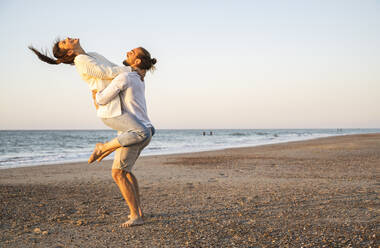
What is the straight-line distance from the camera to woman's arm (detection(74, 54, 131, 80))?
354 centimetres

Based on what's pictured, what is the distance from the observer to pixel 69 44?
12.1 feet

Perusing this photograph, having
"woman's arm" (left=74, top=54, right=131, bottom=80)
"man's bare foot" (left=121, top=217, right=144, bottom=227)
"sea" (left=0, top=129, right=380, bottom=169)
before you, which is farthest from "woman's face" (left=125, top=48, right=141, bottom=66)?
"sea" (left=0, top=129, right=380, bottom=169)

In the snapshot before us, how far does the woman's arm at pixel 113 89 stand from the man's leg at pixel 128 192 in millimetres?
939

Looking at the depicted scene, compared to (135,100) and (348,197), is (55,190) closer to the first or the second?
(135,100)

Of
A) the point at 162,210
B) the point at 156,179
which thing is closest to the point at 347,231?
the point at 162,210

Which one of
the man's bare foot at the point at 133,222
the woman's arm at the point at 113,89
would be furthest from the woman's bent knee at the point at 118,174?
the woman's arm at the point at 113,89

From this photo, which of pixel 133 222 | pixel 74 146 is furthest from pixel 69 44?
pixel 74 146

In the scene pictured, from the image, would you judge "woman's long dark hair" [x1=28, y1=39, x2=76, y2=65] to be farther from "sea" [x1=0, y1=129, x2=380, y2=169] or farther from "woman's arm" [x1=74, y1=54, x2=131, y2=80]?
"sea" [x1=0, y1=129, x2=380, y2=169]

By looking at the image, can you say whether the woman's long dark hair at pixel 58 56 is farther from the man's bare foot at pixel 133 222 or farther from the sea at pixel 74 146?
the sea at pixel 74 146

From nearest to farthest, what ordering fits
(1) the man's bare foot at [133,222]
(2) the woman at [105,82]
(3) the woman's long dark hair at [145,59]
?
(2) the woman at [105,82]
(3) the woman's long dark hair at [145,59]
(1) the man's bare foot at [133,222]

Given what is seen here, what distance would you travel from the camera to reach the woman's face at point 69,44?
3.67 metres

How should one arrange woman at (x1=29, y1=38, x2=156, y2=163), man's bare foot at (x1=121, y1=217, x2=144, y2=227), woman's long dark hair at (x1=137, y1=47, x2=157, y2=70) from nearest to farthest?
woman at (x1=29, y1=38, x2=156, y2=163), woman's long dark hair at (x1=137, y1=47, x2=157, y2=70), man's bare foot at (x1=121, y1=217, x2=144, y2=227)

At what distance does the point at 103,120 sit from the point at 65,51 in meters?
0.89

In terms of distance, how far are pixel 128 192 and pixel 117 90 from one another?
1.32m
